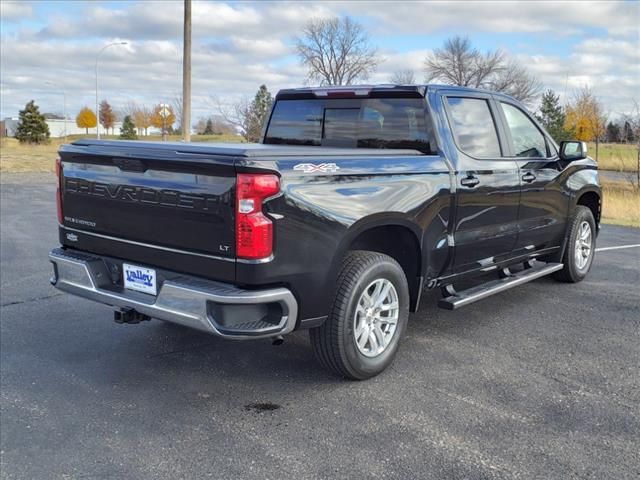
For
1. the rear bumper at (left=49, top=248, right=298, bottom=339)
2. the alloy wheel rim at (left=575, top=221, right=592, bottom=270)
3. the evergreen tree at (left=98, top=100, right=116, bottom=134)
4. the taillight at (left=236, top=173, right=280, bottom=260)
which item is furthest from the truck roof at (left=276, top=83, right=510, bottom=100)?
the evergreen tree at (left=98, top=100, right=116, bottom=134)

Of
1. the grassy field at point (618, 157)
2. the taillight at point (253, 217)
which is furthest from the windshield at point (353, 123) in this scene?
the grassy field at point (618, 157)

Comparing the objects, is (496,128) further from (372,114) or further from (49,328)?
(49,328)

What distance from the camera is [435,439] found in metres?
3.35

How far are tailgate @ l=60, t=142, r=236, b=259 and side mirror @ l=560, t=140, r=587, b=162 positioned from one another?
13.3 ft

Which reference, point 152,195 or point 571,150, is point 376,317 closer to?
point 152,195

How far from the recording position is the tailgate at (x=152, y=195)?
11.0 ft

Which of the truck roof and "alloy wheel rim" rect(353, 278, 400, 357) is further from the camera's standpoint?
the truck roof

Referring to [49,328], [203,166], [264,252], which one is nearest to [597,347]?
[264,252]

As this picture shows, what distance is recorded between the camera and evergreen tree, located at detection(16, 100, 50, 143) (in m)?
Answer: 57.2

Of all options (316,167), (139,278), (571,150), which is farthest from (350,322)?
(571,150)

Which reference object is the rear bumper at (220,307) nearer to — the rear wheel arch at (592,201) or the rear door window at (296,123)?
the rear door window at (296,123)

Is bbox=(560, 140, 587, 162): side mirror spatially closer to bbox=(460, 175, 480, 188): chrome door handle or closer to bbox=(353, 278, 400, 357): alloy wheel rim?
bbox=(460, 175, 480, 188): chrome door handle

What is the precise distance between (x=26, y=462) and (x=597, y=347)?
4078 millimetres

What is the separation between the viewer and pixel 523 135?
18.9 feet
